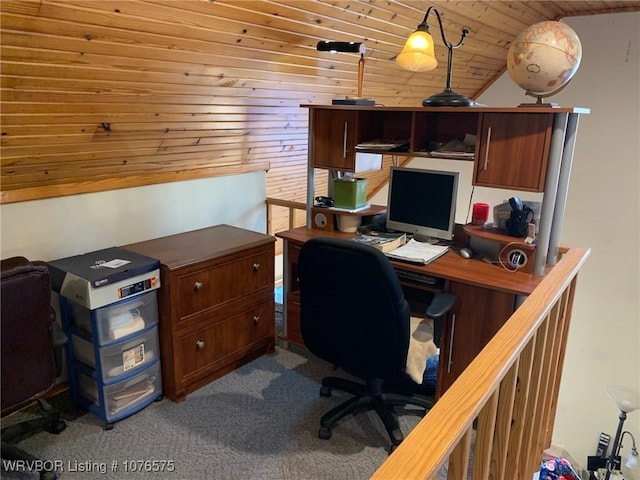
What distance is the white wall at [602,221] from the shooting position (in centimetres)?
408

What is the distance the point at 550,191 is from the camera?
2.14 meters

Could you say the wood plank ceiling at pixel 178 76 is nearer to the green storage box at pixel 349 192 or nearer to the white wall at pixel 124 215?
the white wall at pixel 124 215

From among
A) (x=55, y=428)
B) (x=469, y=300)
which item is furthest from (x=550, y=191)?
(x=55, y=428)

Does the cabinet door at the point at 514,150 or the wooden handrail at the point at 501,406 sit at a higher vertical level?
the cabinet door at the point at 514,150

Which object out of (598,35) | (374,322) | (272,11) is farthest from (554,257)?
(598,35)

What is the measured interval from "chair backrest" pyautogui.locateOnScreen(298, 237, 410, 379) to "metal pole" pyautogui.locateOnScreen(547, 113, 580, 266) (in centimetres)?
82

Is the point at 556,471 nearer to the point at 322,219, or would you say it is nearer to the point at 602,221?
the point at 602,221

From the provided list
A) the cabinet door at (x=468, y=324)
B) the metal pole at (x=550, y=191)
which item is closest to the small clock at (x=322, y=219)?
the cabinet door at (x=468, y=324)

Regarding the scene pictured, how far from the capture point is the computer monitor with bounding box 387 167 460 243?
257 cm

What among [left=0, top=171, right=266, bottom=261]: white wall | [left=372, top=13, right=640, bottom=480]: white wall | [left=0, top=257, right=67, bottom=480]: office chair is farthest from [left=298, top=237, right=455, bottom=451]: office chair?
[left=372, top=13, right=640, bottom=480]: white wall

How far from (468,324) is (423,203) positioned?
0.71m

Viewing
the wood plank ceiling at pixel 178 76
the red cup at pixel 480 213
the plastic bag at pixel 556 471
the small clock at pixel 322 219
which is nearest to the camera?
the wood plank ceiling at pixel 178 76

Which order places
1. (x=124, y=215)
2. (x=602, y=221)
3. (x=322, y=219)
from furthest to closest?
(x=602, y=221)
(x=322, y=219)
(x=124, y=215)

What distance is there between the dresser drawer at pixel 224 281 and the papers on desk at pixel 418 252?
30.4 inches
